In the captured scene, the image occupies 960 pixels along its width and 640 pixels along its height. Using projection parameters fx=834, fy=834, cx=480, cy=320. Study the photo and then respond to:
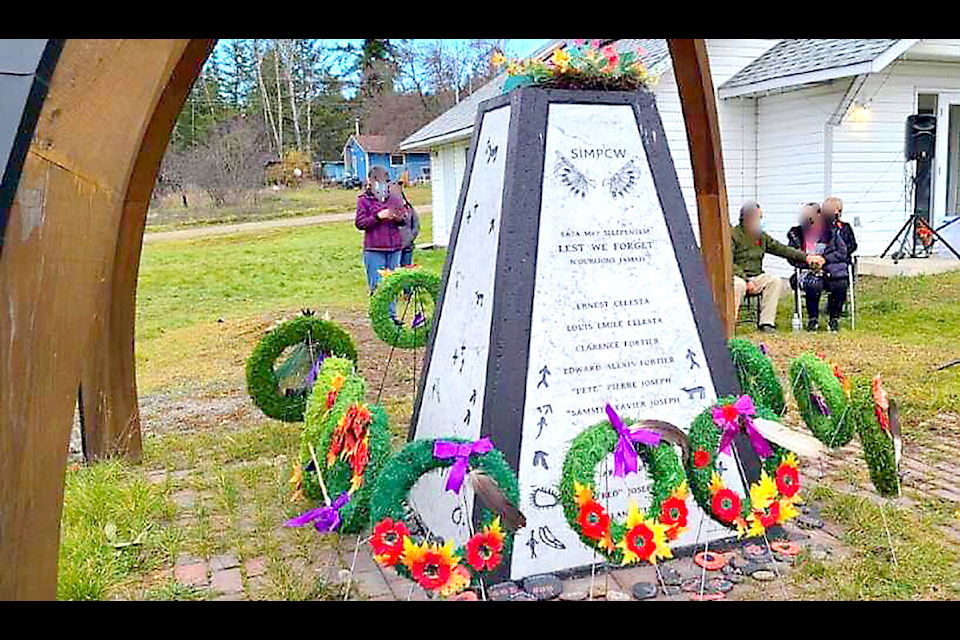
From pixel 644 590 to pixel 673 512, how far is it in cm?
54

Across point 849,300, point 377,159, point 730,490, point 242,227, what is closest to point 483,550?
point 730,490

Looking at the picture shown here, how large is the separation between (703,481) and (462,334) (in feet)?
3.73

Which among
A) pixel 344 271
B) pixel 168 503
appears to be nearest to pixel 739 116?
pixel 344 271

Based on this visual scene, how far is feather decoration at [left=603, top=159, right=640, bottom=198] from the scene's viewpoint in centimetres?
336

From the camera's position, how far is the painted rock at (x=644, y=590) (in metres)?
3.00

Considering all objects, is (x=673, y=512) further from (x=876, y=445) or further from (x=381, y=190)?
(x=381, y=190)

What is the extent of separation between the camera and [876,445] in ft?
10.4

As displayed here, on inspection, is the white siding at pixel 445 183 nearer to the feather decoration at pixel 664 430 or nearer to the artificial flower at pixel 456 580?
the feather decoration at pixel 664 430

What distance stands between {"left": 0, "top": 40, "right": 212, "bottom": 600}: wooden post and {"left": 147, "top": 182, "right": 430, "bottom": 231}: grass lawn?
2501cm

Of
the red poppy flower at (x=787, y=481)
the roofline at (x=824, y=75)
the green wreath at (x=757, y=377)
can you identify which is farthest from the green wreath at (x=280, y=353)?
the roofline at (x=824, y=75)

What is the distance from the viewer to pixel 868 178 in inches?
455

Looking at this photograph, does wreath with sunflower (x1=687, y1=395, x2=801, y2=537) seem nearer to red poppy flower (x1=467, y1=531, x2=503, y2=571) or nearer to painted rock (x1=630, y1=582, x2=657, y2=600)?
painted rock (x1=630, y1=582, x2=657, y2=600)

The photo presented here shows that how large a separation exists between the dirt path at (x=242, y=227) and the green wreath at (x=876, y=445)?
2212cm

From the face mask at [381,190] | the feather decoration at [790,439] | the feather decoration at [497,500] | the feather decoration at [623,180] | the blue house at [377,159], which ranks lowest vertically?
the feather decoration at [497,500]
